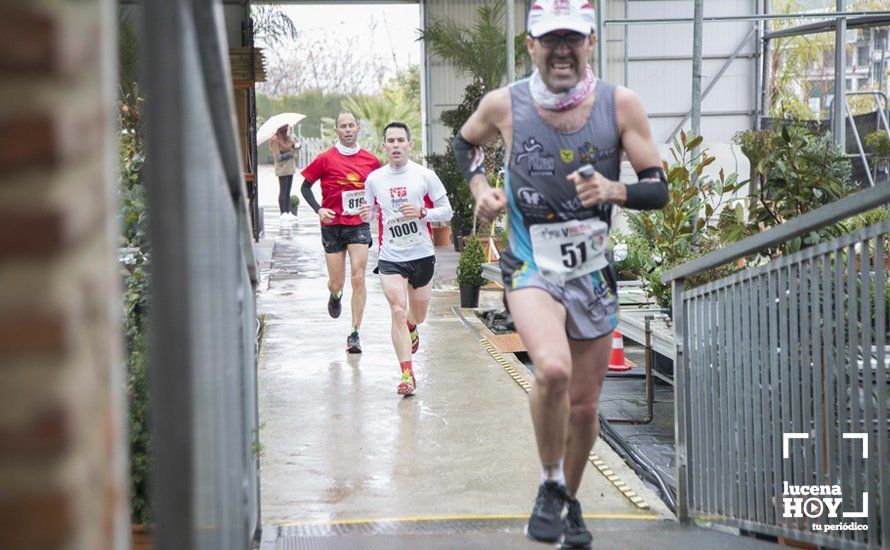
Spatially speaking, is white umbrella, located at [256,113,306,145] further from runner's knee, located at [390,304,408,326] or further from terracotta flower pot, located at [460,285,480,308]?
runner's knee, located at [390,304,408,326]

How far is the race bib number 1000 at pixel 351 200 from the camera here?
35.9ft

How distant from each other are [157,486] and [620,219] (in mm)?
20067

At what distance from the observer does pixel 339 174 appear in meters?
11.0

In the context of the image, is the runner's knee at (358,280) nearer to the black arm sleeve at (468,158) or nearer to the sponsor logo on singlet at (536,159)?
the black arm sleeve at (468,158)

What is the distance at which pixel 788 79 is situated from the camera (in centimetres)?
3988

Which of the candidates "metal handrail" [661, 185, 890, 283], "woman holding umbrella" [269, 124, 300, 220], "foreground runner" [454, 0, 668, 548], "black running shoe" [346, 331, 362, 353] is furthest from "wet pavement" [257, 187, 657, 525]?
"woman holding umbrella" [269, 124, 300, 220]

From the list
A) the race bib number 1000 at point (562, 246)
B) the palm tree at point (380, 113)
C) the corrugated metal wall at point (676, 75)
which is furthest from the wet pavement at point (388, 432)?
the palm tree at point (380, 113)

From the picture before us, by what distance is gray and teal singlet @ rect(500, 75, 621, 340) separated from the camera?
461 centimetres

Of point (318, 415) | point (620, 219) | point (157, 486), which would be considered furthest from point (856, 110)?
point (157, 486)

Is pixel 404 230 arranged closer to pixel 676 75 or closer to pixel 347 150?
pixel 347 150

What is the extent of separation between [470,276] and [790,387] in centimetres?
915

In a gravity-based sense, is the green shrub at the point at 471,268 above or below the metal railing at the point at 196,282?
below

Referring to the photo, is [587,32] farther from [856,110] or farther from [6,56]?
[856,110]

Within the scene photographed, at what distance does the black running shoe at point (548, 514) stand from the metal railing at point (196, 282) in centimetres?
110
